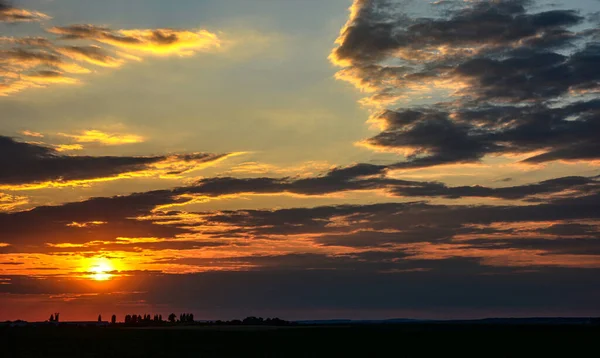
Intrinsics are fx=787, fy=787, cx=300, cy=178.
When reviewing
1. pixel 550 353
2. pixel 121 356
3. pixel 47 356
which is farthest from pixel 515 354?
pixel 47 356

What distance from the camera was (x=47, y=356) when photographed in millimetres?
79250

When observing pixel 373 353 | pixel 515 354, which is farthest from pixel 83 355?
pixel 515 354

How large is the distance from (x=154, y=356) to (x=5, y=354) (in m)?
16.8

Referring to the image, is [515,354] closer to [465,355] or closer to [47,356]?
[465,355]

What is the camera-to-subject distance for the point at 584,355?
275ft

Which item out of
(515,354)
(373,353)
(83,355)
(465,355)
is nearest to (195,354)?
(83,355)

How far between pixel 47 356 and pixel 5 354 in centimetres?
600

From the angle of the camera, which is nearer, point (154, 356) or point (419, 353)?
point (154, 356)

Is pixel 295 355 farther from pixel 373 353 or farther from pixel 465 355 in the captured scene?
pixel 465 355

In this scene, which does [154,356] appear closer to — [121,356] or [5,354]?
[121,356]

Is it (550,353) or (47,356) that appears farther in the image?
(550,353)

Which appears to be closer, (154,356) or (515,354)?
(154,356)

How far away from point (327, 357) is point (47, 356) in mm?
28203

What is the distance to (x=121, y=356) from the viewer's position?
257ft
